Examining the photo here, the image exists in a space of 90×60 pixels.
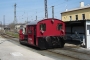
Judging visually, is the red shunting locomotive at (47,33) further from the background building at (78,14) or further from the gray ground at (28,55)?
the background building at (78,14)

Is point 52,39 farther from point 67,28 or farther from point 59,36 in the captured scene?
point 67,28

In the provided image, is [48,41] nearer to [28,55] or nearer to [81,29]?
[28,55]

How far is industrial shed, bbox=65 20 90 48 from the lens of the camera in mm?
19575

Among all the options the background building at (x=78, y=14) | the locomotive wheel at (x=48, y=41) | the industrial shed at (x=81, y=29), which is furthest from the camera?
the background building at (x=78, y=14)

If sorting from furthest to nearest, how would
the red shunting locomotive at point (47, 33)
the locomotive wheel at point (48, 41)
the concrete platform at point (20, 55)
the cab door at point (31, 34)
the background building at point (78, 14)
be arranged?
the background building at point (78, 14) < the cab door at point (31, 34) < the locomotive wheel at point (48, 41) < the red shunting locomotive at point (47, 33) < the concrete platform at point (20, 55)

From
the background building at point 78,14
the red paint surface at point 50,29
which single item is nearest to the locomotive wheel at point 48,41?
the red paint surface at point 50,29

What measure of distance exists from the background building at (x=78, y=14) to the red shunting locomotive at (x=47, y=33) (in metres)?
17.4

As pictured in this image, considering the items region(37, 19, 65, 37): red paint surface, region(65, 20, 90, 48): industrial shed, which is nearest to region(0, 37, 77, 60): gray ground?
region(37, 19, 65, 37): red paint surface

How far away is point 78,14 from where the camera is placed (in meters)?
39.6

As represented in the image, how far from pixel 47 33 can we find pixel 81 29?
6111 millimetres

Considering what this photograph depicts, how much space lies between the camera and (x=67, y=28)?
27.4 metres

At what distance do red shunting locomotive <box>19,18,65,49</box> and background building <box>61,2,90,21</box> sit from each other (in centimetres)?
1744

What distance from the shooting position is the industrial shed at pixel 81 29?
771 inches

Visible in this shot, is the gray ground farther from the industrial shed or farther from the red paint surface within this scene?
the industrial shed
